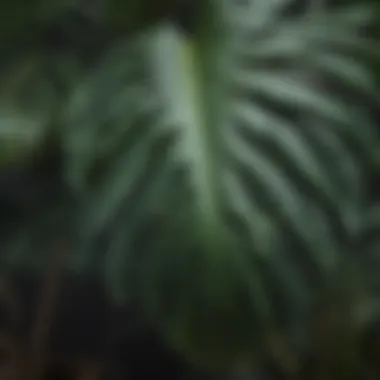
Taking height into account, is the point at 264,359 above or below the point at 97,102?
below

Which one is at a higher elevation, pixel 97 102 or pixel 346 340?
pixel 97 102

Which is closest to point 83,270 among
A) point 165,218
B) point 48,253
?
point 48,253

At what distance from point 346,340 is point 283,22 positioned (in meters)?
0.36

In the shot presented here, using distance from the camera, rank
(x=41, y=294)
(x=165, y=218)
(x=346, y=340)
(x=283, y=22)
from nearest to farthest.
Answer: (x=165, y=218)
(x=283, y=22)
(x=346, y=340)
(x=41, y=294)

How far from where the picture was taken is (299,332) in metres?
0.94

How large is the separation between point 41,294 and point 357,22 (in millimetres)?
512

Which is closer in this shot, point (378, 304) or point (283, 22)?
point (283, 22)

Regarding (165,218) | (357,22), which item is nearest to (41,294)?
(165,218)

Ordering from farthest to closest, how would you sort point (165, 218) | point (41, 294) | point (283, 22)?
point (41, 294)
point (283, 22)
point (165, 218)

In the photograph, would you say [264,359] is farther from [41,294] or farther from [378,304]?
[41,294]

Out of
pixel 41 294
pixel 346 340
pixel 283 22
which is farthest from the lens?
pixel 41 294

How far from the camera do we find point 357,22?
0.83 m

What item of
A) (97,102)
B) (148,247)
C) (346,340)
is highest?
(97,102)

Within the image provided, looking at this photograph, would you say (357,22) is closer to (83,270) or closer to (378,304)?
(378,304)
